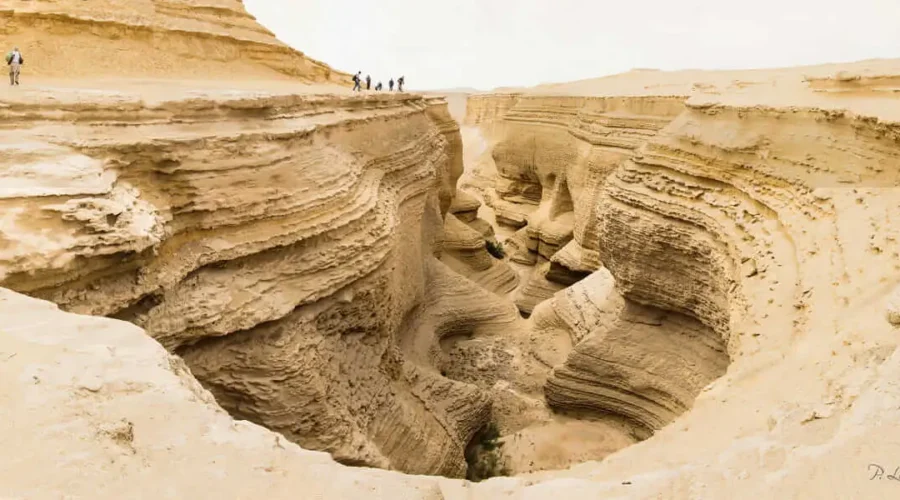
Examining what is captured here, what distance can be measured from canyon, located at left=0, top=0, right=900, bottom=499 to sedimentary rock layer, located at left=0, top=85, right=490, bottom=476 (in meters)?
0.03

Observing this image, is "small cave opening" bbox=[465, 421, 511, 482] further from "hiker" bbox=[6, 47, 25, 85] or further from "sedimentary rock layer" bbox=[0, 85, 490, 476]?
"hiker" bbox=[6, 47, 25, 85]

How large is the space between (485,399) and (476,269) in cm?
672

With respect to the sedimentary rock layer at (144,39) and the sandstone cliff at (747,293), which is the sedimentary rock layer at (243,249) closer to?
the sandstone cliff at (747,293)

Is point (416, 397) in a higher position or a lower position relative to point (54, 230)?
lower

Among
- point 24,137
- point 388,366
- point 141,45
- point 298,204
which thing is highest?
point 141,45

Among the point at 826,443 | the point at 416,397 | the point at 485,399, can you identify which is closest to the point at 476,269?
the point at 485,399

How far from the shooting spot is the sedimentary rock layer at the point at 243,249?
447cm

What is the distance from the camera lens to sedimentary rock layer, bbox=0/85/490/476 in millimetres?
4469

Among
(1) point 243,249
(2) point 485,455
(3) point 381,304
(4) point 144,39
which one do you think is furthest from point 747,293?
(4) point 144,39

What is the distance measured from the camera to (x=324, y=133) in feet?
25.0

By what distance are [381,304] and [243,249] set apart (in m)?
2.22

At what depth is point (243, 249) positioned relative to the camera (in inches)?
229

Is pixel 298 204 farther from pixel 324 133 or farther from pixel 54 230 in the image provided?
pixel 54 230

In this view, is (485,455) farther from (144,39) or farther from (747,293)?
(144,39)
